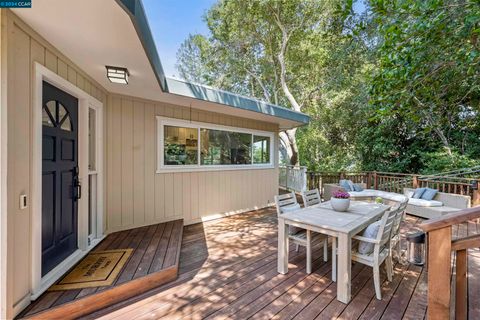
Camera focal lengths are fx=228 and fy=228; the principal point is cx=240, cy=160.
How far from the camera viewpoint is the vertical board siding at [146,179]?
380 cm

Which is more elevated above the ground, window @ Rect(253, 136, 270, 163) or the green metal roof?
the green metal roof

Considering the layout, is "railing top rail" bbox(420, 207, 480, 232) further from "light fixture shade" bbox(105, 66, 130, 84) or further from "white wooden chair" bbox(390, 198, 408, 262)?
"light fixture shade" bbox(105, 66, 130, 84)

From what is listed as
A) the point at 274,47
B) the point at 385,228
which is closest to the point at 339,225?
the point at 385,228

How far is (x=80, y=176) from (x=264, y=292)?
265 centimetres

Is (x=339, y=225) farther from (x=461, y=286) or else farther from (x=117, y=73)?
(x=117, y=73)

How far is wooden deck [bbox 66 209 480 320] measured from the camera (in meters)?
2.08

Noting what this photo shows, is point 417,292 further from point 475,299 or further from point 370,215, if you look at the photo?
point 370,215

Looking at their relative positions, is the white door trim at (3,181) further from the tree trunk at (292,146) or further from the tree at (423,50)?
the tree trunk at (292,146)

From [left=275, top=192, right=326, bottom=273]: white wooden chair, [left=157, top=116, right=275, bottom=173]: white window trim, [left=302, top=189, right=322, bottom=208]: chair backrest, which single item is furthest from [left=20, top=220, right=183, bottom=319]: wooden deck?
[left=302, top=189, right=322, bottom=208]: chair backrest

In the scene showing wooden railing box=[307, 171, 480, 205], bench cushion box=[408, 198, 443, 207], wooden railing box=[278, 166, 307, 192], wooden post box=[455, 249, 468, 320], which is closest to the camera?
wooden post box=[455, 249, 468, 320]

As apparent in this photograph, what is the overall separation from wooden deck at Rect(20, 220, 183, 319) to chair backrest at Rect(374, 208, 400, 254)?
2254mm

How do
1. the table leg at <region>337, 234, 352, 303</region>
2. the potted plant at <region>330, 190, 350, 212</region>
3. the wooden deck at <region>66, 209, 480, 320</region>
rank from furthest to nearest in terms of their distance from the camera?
the potted plant at <region>330, 190, 350, 212</region>, the table leg at <region>337, 234, 352, 303</region>, the wooden deck at <region>66, 209, 480, 320</region>

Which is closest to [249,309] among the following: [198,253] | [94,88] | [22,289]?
[198,253]

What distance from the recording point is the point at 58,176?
2477 mm
